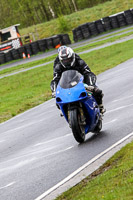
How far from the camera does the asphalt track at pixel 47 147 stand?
7.27 meters

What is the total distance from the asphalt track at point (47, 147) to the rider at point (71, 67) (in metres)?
1.06

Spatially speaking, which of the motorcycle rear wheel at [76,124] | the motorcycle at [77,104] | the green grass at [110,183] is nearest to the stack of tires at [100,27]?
the motorcycle at [77,104]

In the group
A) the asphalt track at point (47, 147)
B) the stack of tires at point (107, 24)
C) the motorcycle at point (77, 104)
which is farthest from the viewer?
the stack of tires at point (107, 24)

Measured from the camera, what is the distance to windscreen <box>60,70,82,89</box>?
8948mm

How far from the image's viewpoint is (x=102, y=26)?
49.2 m

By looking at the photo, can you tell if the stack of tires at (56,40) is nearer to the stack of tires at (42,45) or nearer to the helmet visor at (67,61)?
the stack of tires at (42,45)

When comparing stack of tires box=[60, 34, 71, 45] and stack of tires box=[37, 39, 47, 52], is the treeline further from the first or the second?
stack of tires box=[37, 39, 47, 52]

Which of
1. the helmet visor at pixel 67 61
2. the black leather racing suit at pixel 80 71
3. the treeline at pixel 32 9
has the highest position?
the helmet visor at pixel 67 61

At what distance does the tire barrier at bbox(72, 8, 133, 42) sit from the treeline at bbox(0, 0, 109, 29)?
46.2m

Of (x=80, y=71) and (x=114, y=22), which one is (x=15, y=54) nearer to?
(x=114, y=22)

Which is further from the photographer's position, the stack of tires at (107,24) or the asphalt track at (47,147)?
the stack of tires at (107,24)

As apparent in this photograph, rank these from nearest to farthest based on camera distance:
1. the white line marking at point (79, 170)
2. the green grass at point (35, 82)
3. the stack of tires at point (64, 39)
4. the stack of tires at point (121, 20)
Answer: the white line marking at point (79, 170) → the green grass at point (35, 82) → the stack of tires at point (64, 39) → the stack of tires at point (121, 20)

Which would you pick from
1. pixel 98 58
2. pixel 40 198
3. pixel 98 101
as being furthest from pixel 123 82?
pixel 98 58

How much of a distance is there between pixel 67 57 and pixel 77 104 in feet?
3.23
